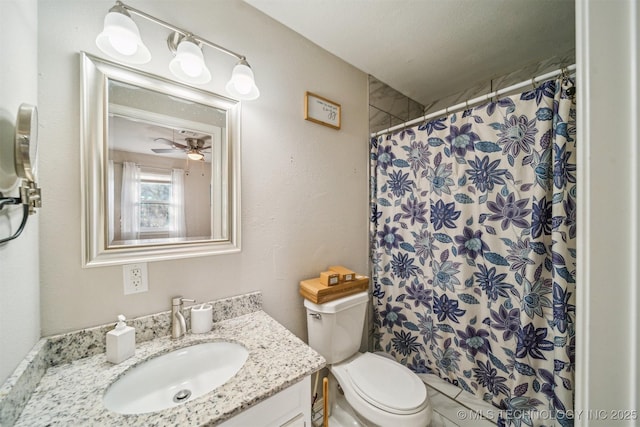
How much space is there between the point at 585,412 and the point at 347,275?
94 centimetres

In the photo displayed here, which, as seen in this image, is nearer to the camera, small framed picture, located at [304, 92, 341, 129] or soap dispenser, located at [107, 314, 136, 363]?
soap dispenser, located at [107, 314, 136, 363]

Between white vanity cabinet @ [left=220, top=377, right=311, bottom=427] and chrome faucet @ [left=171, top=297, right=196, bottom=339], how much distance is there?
17.1 inches

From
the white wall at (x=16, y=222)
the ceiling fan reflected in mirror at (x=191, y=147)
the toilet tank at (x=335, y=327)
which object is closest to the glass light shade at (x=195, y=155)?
the ceiling fan reflected in mirror at (x=191, y=147)

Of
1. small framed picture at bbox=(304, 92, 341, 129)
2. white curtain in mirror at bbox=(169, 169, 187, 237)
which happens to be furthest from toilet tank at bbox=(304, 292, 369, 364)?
small framed picture at bbox=(304, 92, 341, 129)

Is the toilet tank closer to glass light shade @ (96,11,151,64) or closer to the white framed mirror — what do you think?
the white framed mirror

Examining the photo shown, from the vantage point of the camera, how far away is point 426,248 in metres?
1.46

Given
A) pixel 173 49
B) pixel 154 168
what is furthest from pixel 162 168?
pixel 173 49

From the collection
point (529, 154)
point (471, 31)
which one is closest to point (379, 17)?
point (471, 31)

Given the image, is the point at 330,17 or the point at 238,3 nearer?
the point at 238,3

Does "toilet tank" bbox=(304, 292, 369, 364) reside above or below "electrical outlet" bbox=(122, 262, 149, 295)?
below

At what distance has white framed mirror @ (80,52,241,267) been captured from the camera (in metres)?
0.79
